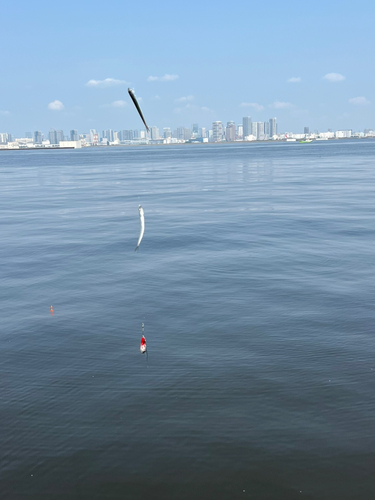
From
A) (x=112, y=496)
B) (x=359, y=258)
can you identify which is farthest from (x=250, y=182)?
(x=112, y=496)

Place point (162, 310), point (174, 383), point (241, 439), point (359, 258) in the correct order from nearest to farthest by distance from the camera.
A: point (241, 439)
point (174, 383)
point (162, 310)
point (359, 258)

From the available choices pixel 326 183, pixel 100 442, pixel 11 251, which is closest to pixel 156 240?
pixel 11 251

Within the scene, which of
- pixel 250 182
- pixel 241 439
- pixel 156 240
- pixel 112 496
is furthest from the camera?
pixel 250 182

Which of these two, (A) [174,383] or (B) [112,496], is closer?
(B) [112,496]

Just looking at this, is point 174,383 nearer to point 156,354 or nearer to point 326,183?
point 156,354

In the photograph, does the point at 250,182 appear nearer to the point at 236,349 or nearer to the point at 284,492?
the point at 236,349

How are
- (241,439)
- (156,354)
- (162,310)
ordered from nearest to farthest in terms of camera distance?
(241,439) → (156,354) → (162,310)
